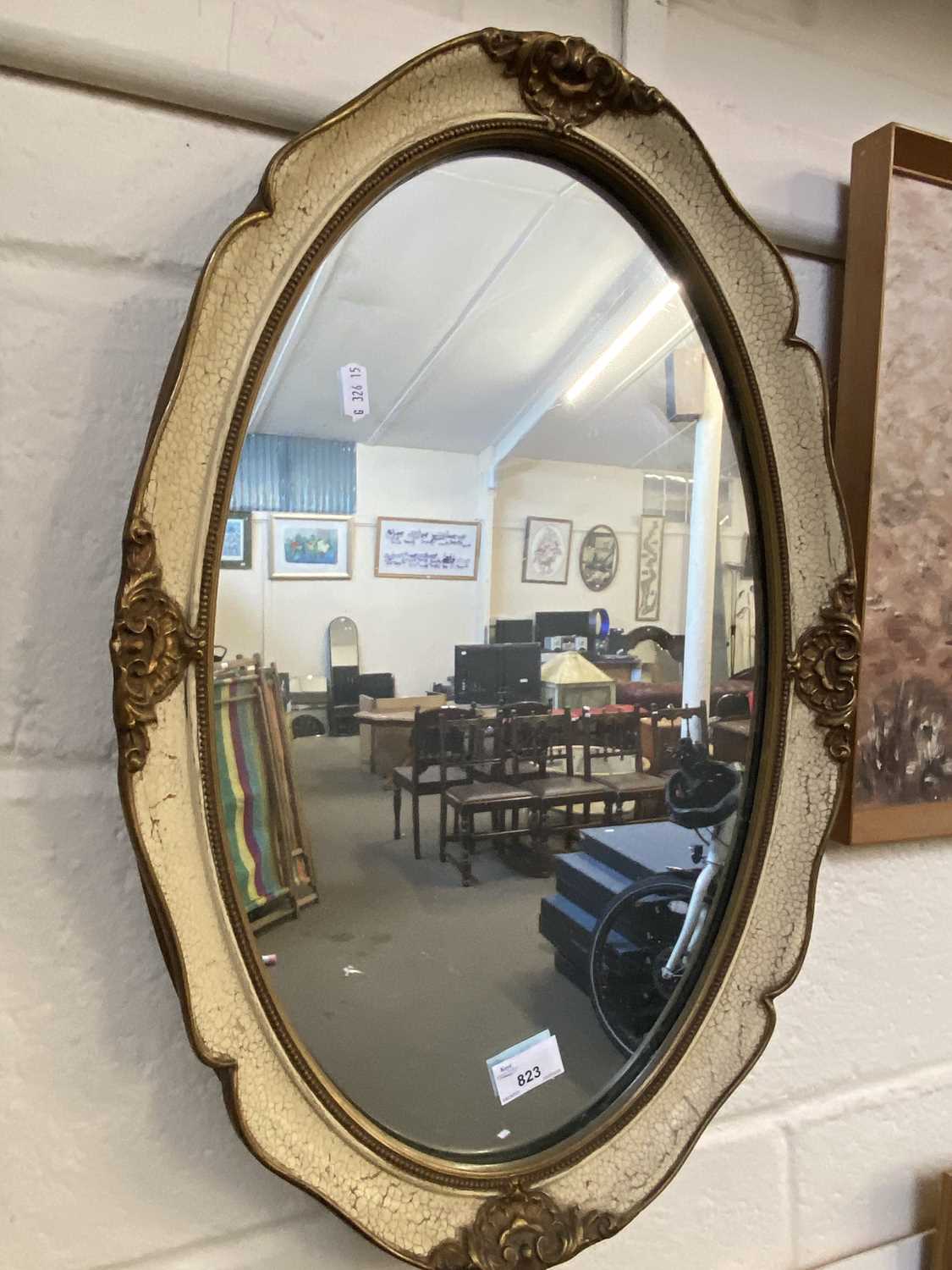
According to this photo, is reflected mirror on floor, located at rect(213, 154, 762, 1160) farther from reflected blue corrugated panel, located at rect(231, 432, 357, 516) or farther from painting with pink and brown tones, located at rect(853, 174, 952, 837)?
painting with pink and brown tones, located at rect(853, 174, 952, 837)

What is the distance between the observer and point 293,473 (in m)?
0.47

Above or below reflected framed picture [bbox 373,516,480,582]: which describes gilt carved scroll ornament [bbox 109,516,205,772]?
below

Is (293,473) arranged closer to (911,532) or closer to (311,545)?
(311,545)

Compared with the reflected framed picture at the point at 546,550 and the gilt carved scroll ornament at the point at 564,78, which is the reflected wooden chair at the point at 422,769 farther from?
the gilt carved scroll ornament at the point at 564,78

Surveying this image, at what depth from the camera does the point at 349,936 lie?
482 mm

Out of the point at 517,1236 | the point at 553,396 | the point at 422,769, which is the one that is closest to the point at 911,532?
the point at 553,396

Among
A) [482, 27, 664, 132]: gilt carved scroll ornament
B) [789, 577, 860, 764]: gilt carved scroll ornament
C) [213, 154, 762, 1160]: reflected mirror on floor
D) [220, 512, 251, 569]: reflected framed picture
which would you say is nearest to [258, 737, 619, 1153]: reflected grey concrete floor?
[213, 154, 762, 1160]: reflected mirror on floor

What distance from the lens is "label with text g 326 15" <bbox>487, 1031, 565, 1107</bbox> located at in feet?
1.73

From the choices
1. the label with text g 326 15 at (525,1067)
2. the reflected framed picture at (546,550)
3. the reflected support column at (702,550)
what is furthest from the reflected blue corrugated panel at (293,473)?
the label with text g 326 15 at (525,1067)

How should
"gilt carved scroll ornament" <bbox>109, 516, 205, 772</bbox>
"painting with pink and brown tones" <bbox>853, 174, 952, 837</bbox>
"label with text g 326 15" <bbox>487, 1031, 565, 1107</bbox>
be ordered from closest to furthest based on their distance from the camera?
"gilt carved scroll ornament" <bbox>109, 516, 205, 772</bbox>, "label with text g 326 15" <bbox>487, 1031, 565, 1107</bbox>, "painting with pink and brown tones" <bbox>853, 174, 952, 837</bbox>

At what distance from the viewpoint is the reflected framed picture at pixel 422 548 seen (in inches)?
19.2

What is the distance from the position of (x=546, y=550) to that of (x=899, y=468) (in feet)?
1.01

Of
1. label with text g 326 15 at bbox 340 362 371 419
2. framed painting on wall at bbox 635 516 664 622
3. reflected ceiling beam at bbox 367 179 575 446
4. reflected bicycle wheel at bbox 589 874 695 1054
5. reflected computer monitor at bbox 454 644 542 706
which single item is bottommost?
reflected bicycle wheel at bbox 589 874 695 1054

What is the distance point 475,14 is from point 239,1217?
77cm
